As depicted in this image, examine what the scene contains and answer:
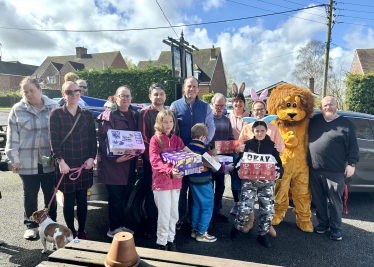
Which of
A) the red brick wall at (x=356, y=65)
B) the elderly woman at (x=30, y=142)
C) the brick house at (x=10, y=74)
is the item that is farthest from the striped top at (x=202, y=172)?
the brick house at (x=10, y=74)

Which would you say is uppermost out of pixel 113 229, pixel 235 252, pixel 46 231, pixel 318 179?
pixel 318 179

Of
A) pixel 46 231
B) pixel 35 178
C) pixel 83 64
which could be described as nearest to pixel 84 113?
pixel 35 178

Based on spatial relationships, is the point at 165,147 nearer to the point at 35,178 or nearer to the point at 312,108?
the point at 35,178

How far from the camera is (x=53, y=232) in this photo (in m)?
2.78

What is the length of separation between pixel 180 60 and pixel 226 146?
628 centimetres

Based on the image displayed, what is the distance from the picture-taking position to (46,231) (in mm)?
2822

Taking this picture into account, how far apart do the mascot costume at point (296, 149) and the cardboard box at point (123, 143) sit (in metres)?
2.15

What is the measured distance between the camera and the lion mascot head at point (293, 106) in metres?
3.65

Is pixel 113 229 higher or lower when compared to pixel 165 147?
lower

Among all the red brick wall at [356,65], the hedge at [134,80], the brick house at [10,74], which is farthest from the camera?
the brick house at [10,74]

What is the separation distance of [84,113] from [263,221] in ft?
8.92

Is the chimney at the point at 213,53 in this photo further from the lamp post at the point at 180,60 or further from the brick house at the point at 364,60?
the lamp post at the point at 180,60

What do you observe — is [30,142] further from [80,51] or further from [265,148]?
[80,51]

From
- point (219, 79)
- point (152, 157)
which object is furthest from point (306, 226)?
point (219, 79)
